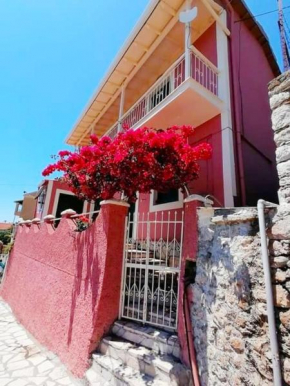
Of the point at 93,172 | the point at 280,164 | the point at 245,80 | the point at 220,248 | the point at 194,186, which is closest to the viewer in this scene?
the point at 280,164

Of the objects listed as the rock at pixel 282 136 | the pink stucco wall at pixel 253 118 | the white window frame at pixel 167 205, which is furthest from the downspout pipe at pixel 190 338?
the pink stucco wall at pixel 253 118

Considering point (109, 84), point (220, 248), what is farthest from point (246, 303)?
point (109, 84)

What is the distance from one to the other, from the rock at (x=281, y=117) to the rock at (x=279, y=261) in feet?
4.51

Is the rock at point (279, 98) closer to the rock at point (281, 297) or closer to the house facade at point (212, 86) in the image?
the rock at point (281, 297)

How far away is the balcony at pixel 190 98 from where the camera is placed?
224 inches

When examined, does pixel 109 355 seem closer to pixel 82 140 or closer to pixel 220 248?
pixel 220 248

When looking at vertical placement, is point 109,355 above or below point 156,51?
below

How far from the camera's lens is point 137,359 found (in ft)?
10.6

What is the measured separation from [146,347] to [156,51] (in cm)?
908

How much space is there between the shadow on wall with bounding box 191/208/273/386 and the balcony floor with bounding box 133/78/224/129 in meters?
3.75

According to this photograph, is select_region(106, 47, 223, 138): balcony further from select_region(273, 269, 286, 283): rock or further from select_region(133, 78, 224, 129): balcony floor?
select_region(273, 269, 286, 283): rock

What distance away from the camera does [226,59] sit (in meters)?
6.74

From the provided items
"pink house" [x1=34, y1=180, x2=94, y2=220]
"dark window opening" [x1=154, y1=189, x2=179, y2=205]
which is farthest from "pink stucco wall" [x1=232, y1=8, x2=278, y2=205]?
"pink house" [x1=34, y1=180, x2=94, y2=220]

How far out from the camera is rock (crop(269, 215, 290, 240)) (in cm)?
216
